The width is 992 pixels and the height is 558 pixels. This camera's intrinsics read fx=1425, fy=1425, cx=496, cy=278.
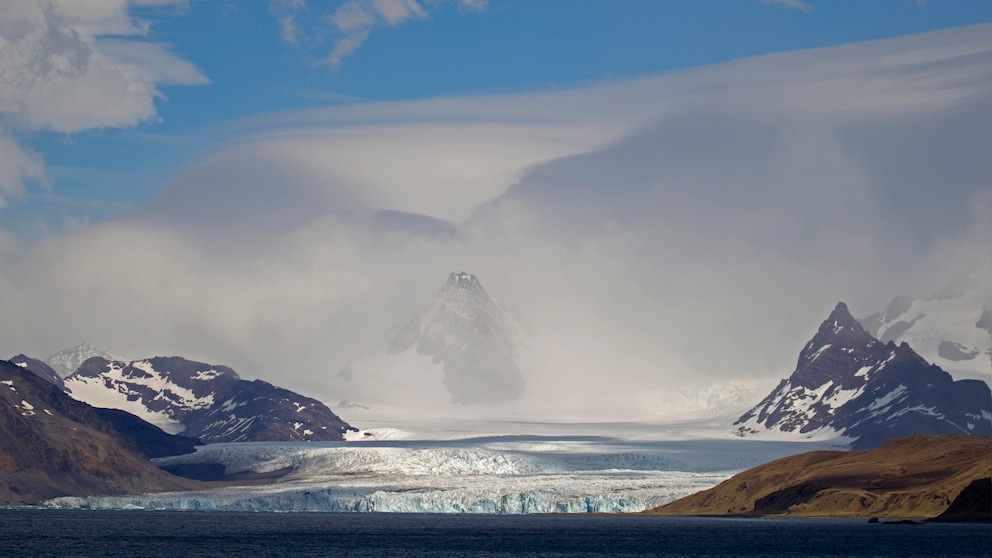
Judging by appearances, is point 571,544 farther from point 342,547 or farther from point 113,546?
point 113,546

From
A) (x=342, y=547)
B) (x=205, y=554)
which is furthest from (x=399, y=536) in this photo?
(x=205, y=554)

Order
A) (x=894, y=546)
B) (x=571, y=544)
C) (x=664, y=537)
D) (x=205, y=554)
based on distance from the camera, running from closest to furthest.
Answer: (x=205, y=554)
(x=894, y=546)
(x=571, y=544)
(x=664, y=537)

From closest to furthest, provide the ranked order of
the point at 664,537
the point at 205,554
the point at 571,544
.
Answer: the point at 205,554, the point at 571,544, the point at 664,537

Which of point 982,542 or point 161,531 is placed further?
point 161,531

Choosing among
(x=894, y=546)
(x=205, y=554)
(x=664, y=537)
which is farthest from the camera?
(x=664, y=537)

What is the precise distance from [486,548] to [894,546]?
48.6 metres

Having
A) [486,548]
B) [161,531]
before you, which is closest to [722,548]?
[486,548]

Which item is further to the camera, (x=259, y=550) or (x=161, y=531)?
(x=161, y=531)

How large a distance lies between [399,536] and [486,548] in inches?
A: 1025

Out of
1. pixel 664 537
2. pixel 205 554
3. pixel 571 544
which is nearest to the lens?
pixel 205 554

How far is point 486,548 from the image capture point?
173125mm

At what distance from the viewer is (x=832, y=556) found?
15888cm

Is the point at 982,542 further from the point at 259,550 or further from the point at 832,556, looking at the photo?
the point at 259,550

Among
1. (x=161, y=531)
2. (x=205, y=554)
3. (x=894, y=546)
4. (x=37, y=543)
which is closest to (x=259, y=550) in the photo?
(x=205, y=554)
